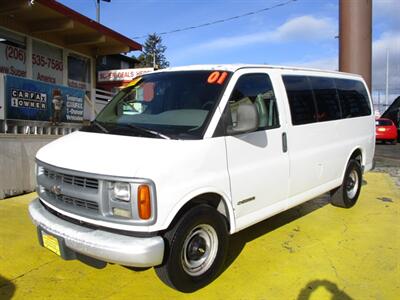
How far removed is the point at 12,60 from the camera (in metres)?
11.5

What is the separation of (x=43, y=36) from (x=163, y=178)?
10.4 meters

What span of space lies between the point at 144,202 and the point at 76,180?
700 mm

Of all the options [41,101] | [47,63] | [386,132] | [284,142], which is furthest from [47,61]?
[386,132]

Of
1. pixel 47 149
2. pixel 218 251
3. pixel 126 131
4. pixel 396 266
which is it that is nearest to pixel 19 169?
pixel 47 149

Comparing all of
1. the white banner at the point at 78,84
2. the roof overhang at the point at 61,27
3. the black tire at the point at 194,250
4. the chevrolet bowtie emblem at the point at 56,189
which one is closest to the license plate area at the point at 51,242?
the chevrolet bowtie emblem at the point at 56,189

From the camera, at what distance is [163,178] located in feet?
11.5

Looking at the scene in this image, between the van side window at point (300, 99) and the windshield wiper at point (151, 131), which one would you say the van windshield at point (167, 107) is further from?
the van side window at point (300, 99)

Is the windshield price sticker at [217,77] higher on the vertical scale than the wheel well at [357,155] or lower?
higher

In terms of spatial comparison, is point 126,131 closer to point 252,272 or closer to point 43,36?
point 252,272

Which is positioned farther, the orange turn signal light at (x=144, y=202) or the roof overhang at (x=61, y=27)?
the roof overhang at (x=61, y=27)

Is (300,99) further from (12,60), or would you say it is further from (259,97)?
(12,60)

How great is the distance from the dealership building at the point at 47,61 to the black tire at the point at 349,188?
573 centimetres

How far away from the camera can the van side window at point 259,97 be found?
442 centimetres

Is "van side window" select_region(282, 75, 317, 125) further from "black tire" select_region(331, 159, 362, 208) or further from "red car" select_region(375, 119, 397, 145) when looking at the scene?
"red car" select_region(375, 119, 397, 145)
